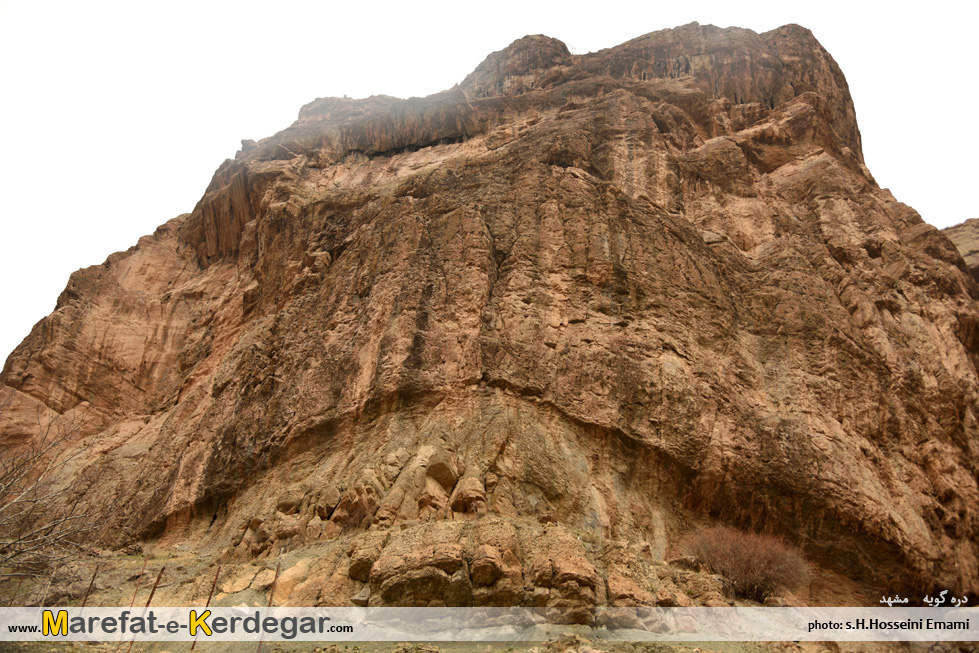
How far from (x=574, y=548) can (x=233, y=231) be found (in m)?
28.2

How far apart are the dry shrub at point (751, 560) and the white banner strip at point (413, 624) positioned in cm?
61

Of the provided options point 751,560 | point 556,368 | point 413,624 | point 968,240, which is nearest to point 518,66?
point 968,240

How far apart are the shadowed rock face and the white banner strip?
15.5 inches

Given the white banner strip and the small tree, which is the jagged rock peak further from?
the white banner strip

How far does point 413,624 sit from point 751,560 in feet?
25.2

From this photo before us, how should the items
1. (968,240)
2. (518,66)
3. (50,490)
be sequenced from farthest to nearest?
1. (518,66)
2. (968,240)
3. (50,490)

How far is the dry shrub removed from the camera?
16547 mm

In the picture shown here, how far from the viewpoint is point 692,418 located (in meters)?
19.3

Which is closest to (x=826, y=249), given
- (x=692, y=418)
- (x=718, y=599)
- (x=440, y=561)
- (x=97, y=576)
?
(x=692, y=418)

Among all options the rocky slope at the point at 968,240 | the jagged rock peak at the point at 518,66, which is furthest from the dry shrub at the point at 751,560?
the jagged rock peak at the point at 518,66

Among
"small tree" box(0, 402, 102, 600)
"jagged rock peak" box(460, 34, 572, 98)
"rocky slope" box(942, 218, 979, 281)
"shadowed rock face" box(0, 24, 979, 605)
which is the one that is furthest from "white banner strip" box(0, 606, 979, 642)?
"jagged rock peak" box(460, 34, 572, 98)

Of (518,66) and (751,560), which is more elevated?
(518,66)

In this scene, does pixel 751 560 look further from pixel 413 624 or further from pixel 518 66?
pixel 518 66

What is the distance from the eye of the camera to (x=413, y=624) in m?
13.9
